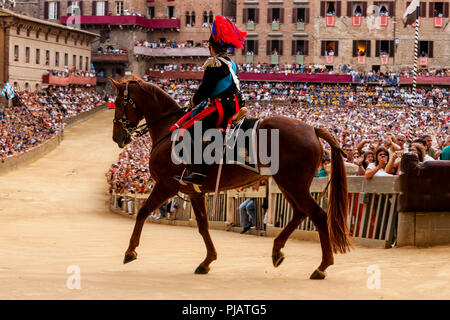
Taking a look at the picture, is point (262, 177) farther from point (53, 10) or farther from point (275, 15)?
point (53, 10)

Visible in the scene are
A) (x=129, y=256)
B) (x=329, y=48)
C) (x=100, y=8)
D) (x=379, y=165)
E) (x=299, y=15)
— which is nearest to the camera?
(x=129, y=256)

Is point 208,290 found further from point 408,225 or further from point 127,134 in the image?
point 408,225

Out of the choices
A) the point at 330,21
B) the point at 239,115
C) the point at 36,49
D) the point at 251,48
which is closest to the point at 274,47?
the point at 251,48

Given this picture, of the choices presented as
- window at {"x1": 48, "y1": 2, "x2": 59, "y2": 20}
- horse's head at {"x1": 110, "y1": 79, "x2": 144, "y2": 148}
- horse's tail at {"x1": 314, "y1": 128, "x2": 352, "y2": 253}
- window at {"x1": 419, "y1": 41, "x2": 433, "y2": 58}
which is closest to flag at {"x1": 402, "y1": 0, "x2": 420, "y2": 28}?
horse's head at {"x1": 110, "y1": 79, "x2": 144, "y2": 148}

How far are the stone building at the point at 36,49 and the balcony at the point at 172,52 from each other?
524 cm

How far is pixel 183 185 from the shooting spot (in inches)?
390

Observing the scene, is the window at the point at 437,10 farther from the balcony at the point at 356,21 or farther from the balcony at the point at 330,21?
the balcony at the point at 330,21

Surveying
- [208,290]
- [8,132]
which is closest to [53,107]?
[8,132]

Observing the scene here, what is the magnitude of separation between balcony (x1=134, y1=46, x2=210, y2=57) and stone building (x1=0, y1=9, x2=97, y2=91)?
17.2ft

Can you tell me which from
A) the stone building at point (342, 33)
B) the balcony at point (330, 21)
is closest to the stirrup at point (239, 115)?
the stone building at point (342, 33)

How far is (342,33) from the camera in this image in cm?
7456

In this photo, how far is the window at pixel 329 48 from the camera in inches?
2945

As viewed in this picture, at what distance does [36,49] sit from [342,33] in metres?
29.3
